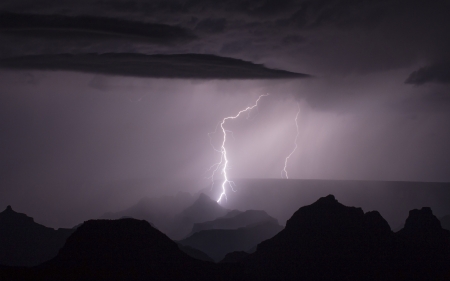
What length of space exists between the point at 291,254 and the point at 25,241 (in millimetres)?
59079

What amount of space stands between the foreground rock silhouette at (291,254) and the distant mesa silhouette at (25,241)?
3835 cm

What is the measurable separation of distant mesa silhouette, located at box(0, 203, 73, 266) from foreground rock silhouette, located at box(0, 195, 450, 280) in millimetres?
38349

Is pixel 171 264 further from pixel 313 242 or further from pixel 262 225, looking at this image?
pixel 262 225

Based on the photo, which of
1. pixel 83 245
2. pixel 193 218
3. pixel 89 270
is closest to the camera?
pixel 89 270

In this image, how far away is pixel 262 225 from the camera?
11869cm

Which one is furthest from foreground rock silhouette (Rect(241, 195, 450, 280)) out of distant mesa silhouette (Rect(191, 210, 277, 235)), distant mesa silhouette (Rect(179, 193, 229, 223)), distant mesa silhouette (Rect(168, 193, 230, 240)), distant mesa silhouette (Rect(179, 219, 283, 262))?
distant mesa silhouette (Rect(179, 193, 229, 223))

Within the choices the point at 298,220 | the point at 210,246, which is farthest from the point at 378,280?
the point at 210,246

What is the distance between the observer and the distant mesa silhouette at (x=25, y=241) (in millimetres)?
82438

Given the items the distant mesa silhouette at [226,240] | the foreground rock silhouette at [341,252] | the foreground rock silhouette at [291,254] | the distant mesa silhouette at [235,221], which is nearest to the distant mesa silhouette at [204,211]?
the distant mesa silhouette at [235,221]

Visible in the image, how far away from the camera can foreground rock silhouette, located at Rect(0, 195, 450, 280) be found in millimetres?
44562

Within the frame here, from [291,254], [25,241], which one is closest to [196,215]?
[25,241]

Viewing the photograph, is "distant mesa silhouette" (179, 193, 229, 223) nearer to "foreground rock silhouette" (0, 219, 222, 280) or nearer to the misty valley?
the misty valley

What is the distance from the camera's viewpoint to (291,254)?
192 feet

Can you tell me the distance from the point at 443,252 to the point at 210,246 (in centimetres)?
5996
